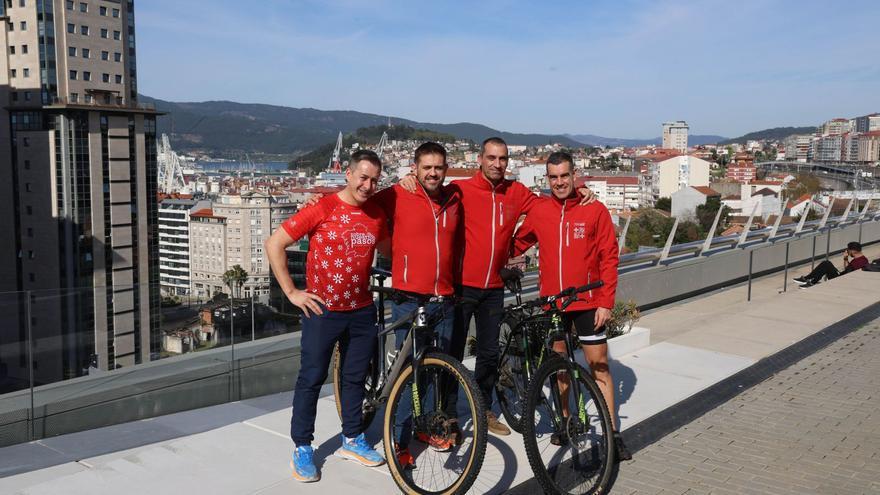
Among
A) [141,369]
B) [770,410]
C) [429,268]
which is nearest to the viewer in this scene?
[429,268]

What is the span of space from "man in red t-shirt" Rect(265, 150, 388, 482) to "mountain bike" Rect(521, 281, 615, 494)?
31.4 inches

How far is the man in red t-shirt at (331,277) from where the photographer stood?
3377 mm

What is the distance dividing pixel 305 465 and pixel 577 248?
166 centimetres

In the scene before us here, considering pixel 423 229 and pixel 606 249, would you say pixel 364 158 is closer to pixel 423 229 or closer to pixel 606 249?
pixel 423 229

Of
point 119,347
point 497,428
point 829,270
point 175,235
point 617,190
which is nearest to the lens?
point 497,428

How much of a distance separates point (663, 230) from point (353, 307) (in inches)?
407

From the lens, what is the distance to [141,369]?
5.29 m

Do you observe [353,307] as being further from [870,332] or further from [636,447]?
[870,332]

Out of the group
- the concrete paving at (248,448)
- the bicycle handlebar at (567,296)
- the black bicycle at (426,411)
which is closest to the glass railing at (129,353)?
the concrete paving at (248,448)

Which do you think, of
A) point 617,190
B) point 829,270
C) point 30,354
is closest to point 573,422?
point 30,354

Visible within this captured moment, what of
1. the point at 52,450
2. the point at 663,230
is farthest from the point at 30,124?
the point at 52,450

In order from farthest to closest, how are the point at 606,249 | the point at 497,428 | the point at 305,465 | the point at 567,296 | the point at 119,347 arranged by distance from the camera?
the point at 119,347 → the point at 497,428 → the point at 606,249 → the point at 567,296 → the point at 305,465

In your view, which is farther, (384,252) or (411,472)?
(384,252)

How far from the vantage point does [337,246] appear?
3389mm
